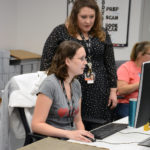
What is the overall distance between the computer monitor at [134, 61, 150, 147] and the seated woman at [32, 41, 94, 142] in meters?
0.47

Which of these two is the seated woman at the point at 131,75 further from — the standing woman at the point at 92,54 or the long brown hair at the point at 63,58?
the long brown hair at the point at 63,58

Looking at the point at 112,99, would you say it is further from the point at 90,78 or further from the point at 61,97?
the point at 61,97

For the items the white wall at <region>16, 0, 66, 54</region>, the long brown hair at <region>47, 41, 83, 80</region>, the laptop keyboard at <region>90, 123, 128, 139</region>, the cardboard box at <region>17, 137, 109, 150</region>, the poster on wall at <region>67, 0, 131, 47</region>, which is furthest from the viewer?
the white wall at <region>16, 0, 66, 54</region>

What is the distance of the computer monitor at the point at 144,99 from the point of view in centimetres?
154

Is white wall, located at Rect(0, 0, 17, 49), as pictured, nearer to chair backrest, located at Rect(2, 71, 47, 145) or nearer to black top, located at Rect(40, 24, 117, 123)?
black top, located at Rect(40, 24, 117, 123)

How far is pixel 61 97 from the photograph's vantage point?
6.62 feet

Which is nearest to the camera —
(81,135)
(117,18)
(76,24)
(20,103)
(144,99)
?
(144,99)

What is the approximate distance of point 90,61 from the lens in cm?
257

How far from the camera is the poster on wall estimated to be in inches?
168

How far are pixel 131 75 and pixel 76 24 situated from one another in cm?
71

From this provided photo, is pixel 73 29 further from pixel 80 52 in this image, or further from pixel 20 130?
pixel 20 130

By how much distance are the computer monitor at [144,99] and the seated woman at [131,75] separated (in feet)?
3.73

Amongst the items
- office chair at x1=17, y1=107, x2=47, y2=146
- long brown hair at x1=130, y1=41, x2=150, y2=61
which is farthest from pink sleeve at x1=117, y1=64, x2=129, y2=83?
office chair at x1=17, y1=107, x2=47, y2=146

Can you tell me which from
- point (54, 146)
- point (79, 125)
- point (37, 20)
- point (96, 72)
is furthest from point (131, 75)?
point (37, 20)
